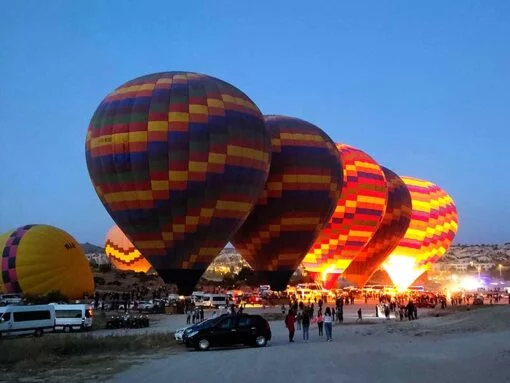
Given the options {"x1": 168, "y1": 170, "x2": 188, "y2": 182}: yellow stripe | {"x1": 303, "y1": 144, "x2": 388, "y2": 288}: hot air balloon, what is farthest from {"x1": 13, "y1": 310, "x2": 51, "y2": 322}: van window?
{"x1": 303, "y1": 144, "x2": 388, "y2": 288}: hot air balloon

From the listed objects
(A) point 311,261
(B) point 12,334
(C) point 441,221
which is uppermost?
(C) point 441,221

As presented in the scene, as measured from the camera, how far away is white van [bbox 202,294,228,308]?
139 ft

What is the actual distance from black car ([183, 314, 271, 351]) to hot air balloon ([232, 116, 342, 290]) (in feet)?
70.4

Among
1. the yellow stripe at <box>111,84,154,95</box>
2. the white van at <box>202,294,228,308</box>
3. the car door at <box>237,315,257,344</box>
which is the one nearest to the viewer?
the car door at <box>237,315,257,344</box>

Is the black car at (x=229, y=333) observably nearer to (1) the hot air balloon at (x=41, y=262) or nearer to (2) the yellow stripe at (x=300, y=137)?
(1) the hot air balloon at (x=41, y=262)

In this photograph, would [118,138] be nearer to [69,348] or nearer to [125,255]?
[69,348]

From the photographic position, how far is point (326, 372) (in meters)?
13.1

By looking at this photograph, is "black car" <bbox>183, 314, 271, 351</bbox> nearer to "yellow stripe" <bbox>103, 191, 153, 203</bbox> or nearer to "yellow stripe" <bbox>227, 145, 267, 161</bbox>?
"yellow stripe" <bbox>103, 191, 153, 203</bbox>

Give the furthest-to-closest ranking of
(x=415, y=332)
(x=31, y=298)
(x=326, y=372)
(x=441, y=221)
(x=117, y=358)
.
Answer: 1. (x=441, y=221)
2. (x=31, y=298)
3. (x=415, y=332)
4. (x=117, y=358)
5. (x=326, y=372)

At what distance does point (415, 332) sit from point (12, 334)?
565 inches

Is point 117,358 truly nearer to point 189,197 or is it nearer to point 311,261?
point 189,197

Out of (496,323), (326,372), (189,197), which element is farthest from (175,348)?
(189,197)

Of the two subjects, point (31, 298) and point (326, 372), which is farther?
point (31, 298)

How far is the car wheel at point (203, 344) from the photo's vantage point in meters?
18.5
